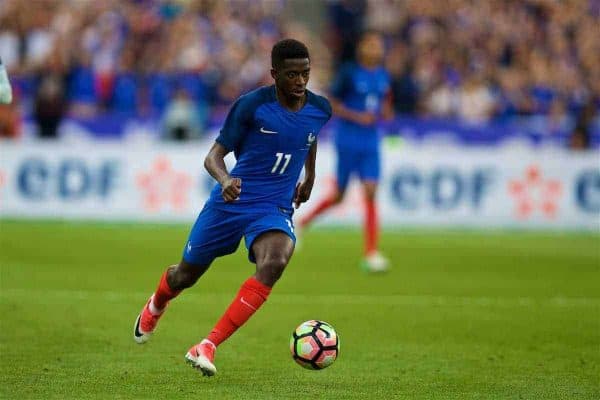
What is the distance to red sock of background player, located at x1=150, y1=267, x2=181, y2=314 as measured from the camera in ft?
25.9

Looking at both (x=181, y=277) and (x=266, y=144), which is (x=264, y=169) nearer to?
(x=266, y=144)

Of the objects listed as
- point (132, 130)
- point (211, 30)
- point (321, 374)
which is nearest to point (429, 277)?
point (321, 374)

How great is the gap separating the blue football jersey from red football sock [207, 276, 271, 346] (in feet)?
1.91

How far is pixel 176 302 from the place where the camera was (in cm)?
1093

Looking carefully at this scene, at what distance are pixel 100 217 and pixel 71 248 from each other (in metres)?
4.04

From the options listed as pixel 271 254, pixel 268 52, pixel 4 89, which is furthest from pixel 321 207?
pixel 268 52

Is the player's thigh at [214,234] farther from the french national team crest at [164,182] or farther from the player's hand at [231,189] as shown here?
the french national team crest at [164,182]

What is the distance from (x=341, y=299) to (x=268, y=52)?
13.8m

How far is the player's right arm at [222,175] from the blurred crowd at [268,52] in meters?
14.2

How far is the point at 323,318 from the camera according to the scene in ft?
32.8

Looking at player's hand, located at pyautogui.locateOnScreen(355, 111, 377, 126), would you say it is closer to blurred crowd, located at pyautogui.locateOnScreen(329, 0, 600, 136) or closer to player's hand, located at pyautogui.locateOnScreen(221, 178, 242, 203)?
player's hand, located at pyautogui.locateOnScreen(221, 178, 242, 203)

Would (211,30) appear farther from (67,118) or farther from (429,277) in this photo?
(429,277)

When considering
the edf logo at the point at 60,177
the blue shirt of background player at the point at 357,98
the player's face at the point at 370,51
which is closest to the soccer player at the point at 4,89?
the blue shirt of background player at the point at 357,98

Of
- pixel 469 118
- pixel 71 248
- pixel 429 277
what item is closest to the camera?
pixel 429 277
